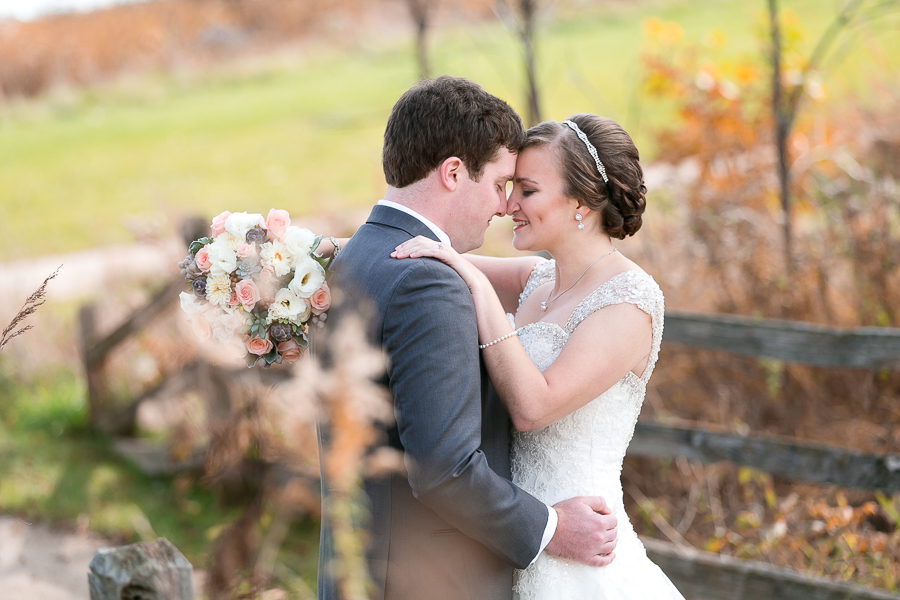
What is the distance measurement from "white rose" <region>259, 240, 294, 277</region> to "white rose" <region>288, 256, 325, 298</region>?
0.12ft

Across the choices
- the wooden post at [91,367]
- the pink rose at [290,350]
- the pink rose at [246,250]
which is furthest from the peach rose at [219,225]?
the wooden post at [91,367]

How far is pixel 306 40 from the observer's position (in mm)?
27656

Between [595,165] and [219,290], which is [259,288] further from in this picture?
[595,165]

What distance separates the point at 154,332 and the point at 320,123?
12571 mm

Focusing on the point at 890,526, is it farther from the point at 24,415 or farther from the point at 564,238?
the point at 24,415

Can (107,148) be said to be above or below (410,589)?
below

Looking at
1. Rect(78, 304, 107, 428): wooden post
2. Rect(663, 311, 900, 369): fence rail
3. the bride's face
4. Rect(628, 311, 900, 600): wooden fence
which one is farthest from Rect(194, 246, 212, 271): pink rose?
Rect(78, 304, 107, 428): wooden post

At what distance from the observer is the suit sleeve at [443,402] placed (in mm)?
2162

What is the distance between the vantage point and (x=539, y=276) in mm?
3260

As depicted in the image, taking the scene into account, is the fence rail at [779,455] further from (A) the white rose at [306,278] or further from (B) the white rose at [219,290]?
(B) the white rose at [219,290]

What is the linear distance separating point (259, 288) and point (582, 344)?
1.04 m

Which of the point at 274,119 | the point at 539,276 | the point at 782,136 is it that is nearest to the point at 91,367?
the point at 539,276

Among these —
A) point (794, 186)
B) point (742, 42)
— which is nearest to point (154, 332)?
point (794, 186)

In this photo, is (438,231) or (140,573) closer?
(140,573)
